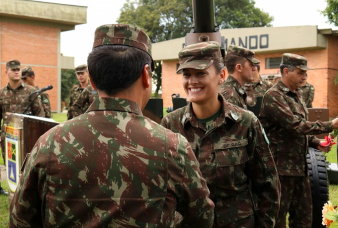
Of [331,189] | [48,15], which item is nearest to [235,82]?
[331,189]

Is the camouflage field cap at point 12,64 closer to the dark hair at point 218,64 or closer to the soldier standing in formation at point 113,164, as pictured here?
the dark hair at point 218,64

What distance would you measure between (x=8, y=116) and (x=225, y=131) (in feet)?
9.89

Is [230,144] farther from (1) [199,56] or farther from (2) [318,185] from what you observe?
(2) [318,185]

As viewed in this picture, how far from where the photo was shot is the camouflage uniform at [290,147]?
4.80m

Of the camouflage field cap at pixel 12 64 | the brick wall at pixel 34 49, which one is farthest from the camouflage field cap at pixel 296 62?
the brick wall at pixel 34 49

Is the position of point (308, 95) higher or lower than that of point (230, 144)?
higher

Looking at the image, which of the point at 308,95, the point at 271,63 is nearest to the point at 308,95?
the point at 308,95

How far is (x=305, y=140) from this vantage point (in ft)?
16.6

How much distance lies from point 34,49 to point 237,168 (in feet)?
126

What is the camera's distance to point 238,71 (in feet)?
15.2

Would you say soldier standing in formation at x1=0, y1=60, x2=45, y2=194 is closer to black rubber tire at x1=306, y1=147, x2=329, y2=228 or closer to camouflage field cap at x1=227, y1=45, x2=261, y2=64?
camouflage field cap at x1=227, y1=45, x2=261, y2=64

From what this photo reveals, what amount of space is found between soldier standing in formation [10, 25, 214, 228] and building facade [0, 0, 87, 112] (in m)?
36.8

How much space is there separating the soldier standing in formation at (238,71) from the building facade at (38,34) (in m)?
34.3

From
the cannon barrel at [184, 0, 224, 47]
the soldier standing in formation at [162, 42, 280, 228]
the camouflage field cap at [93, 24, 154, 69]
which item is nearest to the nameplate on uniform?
the soldier standing in formation at [162, 42, 280, 228]
